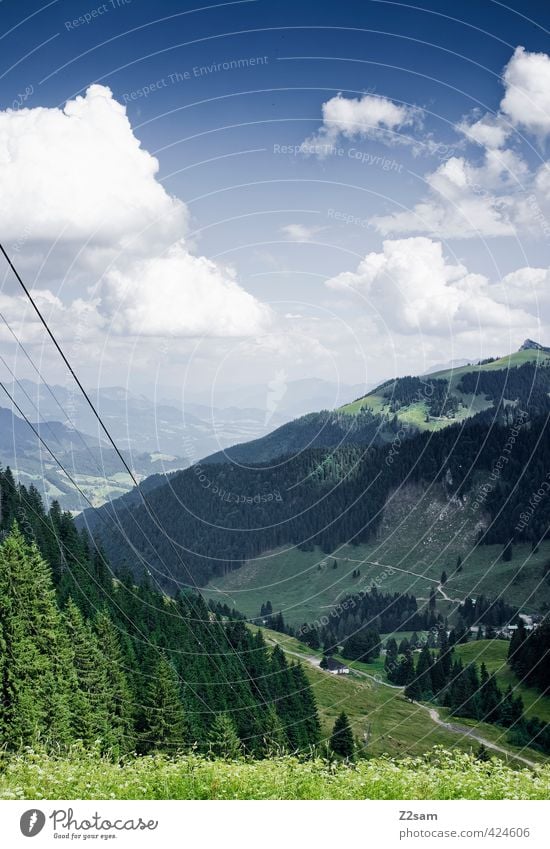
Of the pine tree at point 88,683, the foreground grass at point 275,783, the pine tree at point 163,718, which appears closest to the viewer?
the foreground grass at point 275,783

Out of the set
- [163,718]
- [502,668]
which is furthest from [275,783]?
[502,668]

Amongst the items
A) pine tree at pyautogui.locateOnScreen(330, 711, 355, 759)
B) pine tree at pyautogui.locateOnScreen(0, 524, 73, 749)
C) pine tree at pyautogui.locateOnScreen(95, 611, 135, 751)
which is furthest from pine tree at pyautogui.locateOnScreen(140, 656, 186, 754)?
pine tree at pyautogui.locateOnScreen(330, 711, 355, 759)

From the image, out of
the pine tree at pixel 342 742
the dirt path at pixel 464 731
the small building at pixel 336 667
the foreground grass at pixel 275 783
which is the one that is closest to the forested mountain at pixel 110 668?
the pine tree at pixel 342 742

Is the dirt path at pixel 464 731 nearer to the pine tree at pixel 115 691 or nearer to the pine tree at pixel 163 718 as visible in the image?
the pine tree at pixel 163 718

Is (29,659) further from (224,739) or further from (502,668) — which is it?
(502,668)

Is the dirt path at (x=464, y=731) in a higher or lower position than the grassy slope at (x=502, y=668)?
lower
